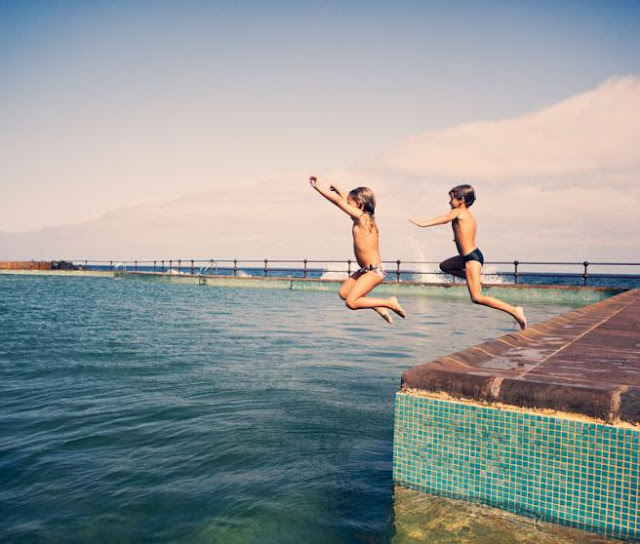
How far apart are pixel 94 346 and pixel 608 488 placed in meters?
10.1

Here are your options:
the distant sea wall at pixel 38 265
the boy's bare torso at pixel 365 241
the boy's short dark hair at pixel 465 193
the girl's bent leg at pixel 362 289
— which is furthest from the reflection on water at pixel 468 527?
the distant sea wall at pixel 38 265

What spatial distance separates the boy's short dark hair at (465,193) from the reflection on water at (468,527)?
7.57ft

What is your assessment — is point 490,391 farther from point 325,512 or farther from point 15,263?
point 15,263

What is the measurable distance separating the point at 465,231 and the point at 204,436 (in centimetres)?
324

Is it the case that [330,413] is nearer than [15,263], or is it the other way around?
[330,413]

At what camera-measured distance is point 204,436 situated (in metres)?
5.18

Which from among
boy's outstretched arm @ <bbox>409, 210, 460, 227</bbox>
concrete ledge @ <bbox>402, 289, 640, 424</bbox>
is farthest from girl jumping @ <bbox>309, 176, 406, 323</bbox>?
concrete ledge @ <bbox>402, 289, 640, 424</bbox>

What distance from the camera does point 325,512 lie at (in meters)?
3.66

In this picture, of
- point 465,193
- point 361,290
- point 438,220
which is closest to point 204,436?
point 361,290

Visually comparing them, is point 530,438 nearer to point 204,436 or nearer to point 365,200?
point 365,200

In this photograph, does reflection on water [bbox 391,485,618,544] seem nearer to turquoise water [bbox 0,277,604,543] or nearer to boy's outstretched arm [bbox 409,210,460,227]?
turquoise water [bbox 0,277,604,543]

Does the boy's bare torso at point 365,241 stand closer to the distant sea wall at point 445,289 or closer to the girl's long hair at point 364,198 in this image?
the girl's long hair at point 364,198

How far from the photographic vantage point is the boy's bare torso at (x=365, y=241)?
4090 millimetres

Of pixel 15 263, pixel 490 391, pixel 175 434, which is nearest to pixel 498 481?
pixel 490 391
